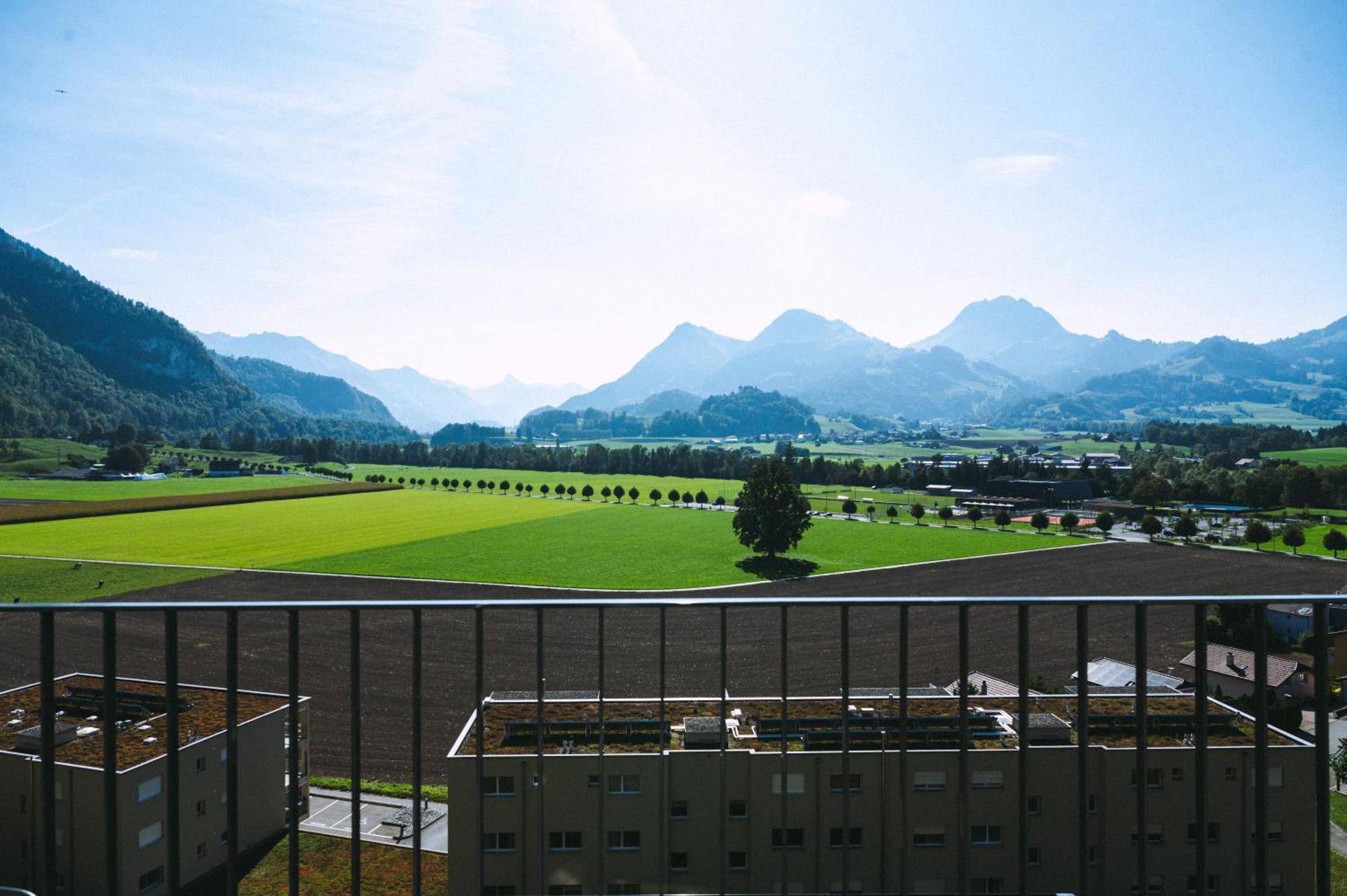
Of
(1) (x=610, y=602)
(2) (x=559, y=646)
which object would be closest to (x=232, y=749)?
(1) (x=610, y=602)

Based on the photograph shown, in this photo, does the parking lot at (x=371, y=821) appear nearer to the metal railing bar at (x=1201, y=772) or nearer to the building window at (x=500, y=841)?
the building window at (x=500, y=841)

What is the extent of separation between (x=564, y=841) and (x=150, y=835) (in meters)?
8.23

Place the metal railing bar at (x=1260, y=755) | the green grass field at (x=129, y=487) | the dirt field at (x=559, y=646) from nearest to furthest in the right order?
the metal railing bar at (x=1260, y=755), the dirt field at (x=559, y=646), the green grass field at (x=129, y=487)

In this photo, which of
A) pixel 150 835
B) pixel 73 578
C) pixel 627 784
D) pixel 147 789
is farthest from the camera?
pixel 73 578

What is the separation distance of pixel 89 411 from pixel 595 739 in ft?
752

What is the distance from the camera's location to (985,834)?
14.0 m

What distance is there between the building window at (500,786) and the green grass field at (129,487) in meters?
85.5

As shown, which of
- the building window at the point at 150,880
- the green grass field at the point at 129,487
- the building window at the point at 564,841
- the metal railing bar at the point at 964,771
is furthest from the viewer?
the green grass field at the point at 129,487

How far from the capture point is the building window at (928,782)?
43.0 ft

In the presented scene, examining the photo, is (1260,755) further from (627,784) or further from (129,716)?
(129,716)

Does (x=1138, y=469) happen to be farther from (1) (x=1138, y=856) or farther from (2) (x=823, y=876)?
(1) (x=1138, y=856)

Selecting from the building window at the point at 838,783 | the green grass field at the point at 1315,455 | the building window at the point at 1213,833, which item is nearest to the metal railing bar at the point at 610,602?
the building window at the point at 838,783

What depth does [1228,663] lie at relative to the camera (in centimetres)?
2673

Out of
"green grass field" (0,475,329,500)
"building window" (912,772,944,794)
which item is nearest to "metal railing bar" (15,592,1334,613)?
"building window" (912,772,944,794)
